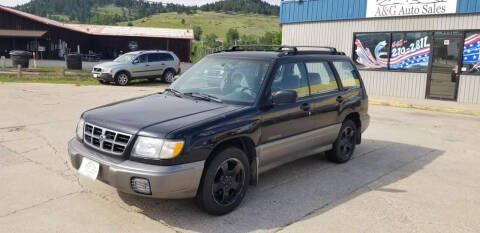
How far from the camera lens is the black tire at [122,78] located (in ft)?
59.7

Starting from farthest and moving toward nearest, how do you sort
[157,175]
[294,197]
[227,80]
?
1. [227,80]
2. [294,197]
3. [157,175]

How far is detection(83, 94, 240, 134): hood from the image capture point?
12.8 feet

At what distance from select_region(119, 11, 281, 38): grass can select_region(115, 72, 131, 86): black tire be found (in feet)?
270

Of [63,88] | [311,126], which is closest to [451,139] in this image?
[311,126]

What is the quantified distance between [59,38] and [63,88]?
86.0ft

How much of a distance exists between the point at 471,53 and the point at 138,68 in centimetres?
1354

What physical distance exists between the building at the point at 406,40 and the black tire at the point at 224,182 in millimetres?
12323

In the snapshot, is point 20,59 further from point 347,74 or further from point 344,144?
point 344,144

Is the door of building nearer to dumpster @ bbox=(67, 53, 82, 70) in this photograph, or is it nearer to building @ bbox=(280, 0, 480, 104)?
building @ bbox=(280, 0, 480, 104)

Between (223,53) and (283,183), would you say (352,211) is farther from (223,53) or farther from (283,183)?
(223,53)

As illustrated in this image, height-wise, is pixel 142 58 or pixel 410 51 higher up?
pixel 410 51

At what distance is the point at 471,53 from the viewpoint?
13.6 metres

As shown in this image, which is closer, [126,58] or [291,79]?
[291,79]

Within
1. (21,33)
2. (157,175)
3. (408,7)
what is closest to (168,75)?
(408,7)
